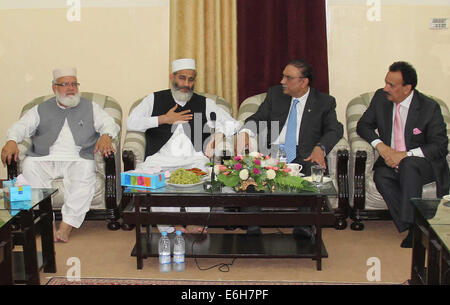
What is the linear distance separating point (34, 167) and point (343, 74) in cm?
305

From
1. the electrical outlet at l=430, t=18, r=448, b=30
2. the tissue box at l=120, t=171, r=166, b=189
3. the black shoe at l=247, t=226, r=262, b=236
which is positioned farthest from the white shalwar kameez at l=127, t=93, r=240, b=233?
the electrical outlet at l=430, t=18, r=448, b=30

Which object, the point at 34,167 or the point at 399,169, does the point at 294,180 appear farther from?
the point at 34,167

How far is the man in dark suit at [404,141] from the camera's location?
3.94 metres

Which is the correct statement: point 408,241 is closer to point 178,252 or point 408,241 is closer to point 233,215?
point 233,215

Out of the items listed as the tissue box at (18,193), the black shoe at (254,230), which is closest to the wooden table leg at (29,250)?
the tissue box at (18,193)

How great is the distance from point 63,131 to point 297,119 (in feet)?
6.67

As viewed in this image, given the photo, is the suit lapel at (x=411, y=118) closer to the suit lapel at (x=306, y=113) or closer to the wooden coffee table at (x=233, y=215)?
the suit lapel at (x=306, y=113)

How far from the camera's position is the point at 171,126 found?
4.54 metres

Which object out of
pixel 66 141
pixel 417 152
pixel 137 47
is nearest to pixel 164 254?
pixel 66 141

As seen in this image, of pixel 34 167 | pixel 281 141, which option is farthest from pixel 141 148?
pixel 281 141

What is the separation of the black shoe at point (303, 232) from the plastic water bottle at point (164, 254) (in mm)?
955

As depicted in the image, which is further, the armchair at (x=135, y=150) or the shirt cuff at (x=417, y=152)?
the armchair at (x=135, y=150)

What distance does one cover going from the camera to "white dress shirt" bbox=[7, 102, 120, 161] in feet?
14.2

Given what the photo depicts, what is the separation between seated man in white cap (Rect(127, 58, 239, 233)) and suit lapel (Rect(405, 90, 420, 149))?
1.43m
